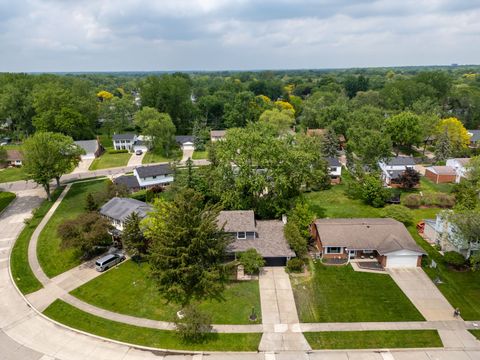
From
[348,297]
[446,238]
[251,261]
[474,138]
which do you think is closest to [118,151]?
[251,261]

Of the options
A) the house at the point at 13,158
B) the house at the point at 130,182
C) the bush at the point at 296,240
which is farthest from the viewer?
the house at the point at 13,158

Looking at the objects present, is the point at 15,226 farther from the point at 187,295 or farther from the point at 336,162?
the point at 336,162

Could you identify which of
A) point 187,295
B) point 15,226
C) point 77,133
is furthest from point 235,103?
point 187,295

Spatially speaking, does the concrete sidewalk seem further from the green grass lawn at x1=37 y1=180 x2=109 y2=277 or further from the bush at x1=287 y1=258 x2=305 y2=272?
the green grass lawn at x1=37 y1=180 x2=109 y2=277

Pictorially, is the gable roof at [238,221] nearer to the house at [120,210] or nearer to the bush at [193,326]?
the house at [120,210]

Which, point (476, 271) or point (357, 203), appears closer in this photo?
point (476, 271)

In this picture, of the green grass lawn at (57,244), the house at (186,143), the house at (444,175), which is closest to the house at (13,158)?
the green grass lawn at (57,244)

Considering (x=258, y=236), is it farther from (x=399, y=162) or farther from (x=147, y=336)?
(x=399, y=162)
